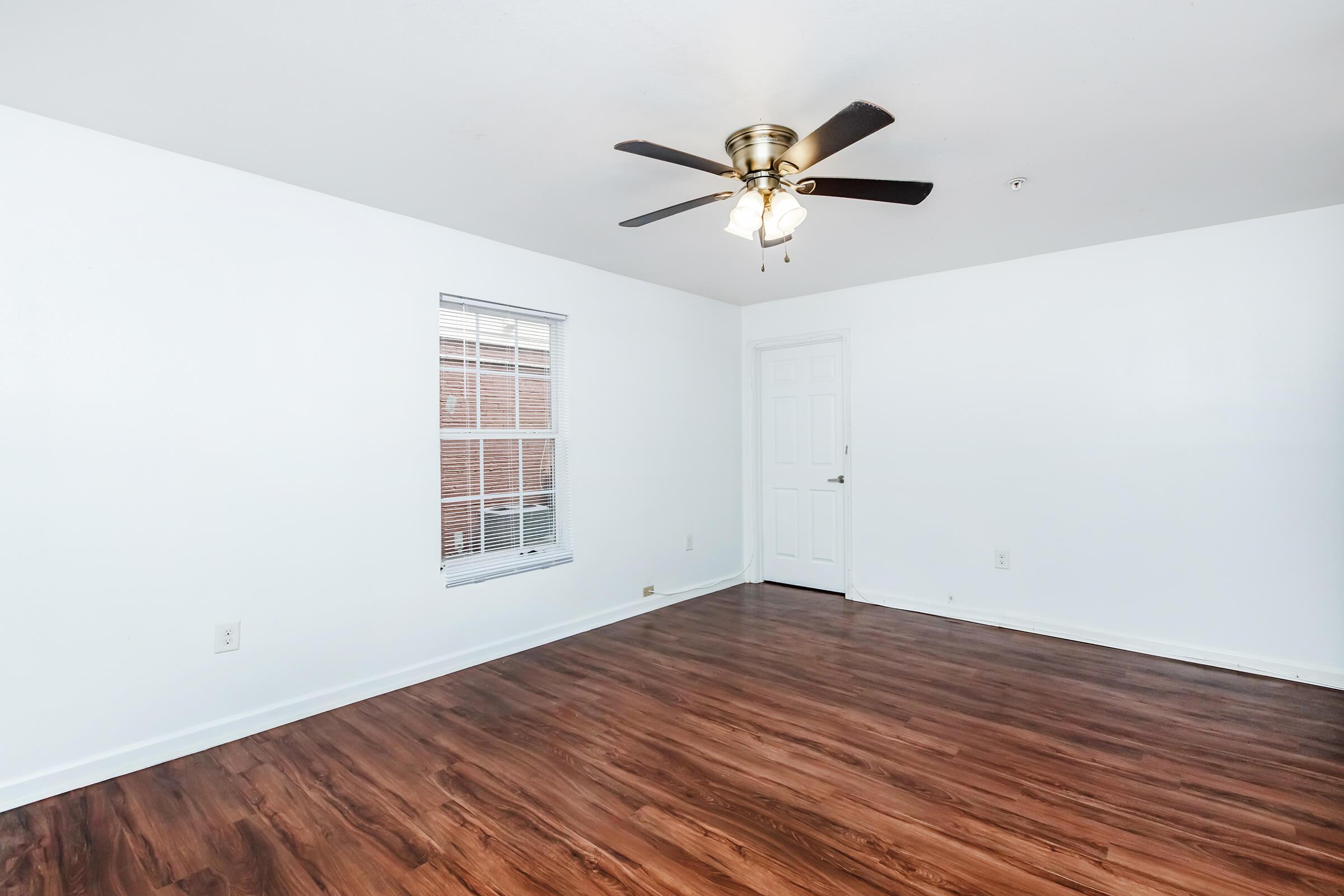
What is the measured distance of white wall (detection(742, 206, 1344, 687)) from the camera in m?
3.33

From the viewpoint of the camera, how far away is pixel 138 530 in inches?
98.0

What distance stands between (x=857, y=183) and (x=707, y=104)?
1.96 ft

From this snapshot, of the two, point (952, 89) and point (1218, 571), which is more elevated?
point (952, 89)

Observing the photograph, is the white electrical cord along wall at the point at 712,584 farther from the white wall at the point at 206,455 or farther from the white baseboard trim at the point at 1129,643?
the white wall at the point at 206,455

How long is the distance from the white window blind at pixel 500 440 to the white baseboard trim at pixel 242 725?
0.42 m

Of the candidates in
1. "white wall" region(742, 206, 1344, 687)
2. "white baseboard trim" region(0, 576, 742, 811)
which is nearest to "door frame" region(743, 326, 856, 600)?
"white wall" region(742, 206, 1344, 687)

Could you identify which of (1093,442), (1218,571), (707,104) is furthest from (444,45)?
(1218,571)

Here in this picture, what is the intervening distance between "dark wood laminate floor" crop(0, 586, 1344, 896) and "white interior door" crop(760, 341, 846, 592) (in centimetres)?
177

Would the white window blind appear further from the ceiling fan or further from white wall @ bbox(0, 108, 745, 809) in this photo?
the ceiling fan

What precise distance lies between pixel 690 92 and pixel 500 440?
227cm

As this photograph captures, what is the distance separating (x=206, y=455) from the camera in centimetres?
265

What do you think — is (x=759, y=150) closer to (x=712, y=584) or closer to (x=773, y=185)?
(x=773, y=185)

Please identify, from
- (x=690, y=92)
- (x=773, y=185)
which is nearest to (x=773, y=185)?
(x=773, y=185)

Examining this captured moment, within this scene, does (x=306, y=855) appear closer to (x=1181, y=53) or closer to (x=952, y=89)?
(x=952, y=89)
